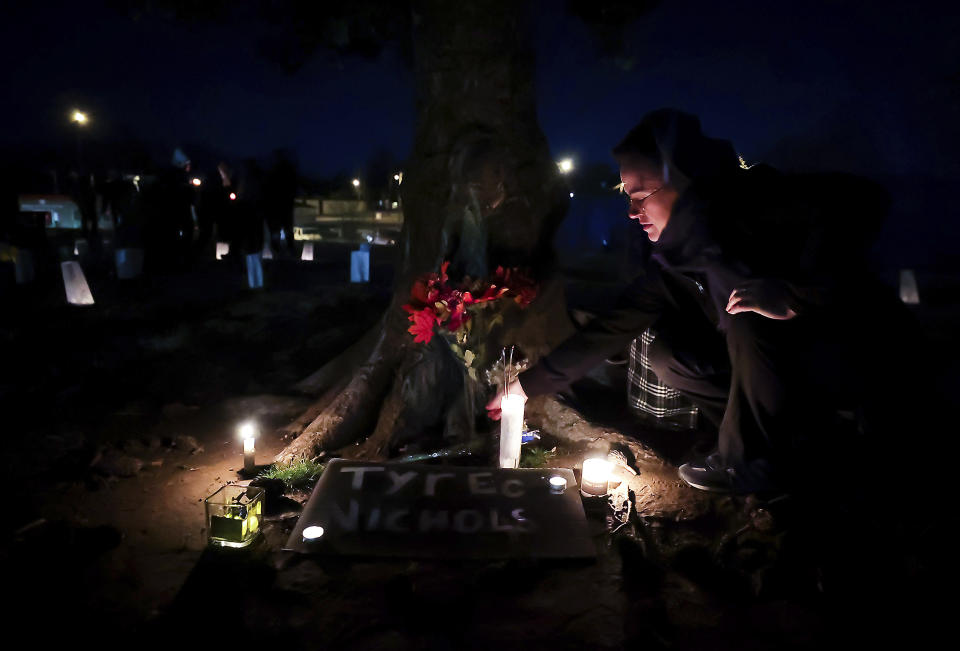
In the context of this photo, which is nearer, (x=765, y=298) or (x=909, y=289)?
(x=765, y=298)

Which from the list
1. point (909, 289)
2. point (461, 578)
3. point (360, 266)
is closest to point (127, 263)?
point (360, 266)

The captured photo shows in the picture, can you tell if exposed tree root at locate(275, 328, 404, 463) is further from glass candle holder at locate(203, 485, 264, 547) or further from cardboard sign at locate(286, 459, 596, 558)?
glass candle holder at locate(203, 485, 264, 547)

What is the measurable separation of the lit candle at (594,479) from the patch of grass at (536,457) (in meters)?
0.70

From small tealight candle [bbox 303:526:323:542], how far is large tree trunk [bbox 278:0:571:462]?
1.45 meters

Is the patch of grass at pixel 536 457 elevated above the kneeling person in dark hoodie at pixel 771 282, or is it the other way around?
the kneeling person in dark hoodie at pixel 771 282

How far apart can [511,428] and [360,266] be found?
22.0 ft

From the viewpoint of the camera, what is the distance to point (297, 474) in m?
4.03

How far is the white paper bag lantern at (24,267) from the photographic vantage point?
11258 millimetres

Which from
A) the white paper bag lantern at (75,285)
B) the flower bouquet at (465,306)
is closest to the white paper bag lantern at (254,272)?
the white paper bag lantern at (75,285)

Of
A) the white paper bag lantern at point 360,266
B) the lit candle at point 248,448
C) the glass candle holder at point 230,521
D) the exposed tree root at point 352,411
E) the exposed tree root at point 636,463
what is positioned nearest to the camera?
the glass candle holder at point 230,521

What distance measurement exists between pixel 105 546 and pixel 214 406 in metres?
2.68

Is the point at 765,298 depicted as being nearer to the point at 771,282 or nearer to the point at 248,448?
the point at 771,282

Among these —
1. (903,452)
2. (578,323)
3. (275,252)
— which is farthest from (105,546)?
(275,252)

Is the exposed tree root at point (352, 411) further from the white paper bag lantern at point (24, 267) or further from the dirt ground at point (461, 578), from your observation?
the white paper bag lantern at point (24, 267)
